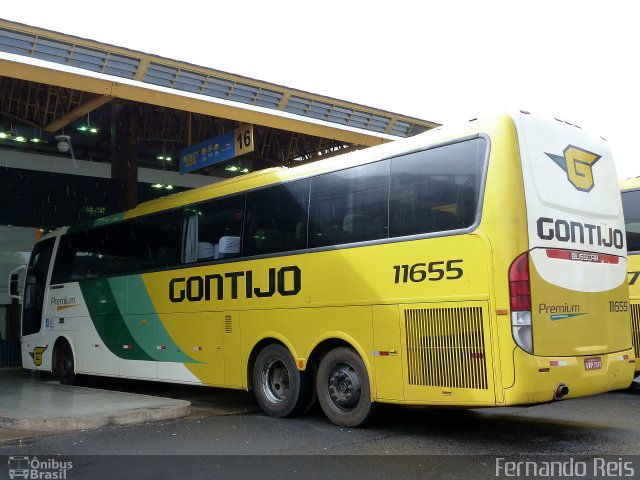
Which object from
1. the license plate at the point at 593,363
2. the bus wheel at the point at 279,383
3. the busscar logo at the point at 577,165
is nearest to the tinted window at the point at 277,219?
the bus wheel at the point at 279,383

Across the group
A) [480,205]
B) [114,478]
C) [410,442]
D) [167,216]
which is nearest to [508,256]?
[480,205]

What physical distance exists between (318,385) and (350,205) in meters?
2.32

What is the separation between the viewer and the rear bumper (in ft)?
22.6

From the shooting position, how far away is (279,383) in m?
9.79

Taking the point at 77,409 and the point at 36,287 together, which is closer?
the point at 77,409

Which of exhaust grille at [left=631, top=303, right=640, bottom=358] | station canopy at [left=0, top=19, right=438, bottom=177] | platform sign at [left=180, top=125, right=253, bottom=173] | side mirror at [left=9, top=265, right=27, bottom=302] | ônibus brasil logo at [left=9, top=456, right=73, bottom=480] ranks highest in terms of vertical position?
station canopy at [left=0, top=19, right=438, bottom=177]

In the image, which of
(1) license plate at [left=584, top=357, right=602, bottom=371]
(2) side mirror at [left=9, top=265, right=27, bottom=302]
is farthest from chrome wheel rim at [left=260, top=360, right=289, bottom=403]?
(2) side mirror at [left=9, top=265, right=27, bottom=302]

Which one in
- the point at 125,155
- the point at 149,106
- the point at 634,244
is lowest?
the point at 634,244

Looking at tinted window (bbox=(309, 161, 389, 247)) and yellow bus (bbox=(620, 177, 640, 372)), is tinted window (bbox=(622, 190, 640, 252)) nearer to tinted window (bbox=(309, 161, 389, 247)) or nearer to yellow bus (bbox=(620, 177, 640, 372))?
yellow bus (bbox=(620, 177, 640, 372))

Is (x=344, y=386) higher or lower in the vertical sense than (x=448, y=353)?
lower

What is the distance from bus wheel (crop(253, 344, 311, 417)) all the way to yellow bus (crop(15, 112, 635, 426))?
0.02 m

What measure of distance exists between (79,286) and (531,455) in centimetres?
1018

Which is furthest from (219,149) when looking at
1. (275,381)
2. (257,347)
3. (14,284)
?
(275,381)

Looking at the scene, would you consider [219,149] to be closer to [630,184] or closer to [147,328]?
[147,328]
